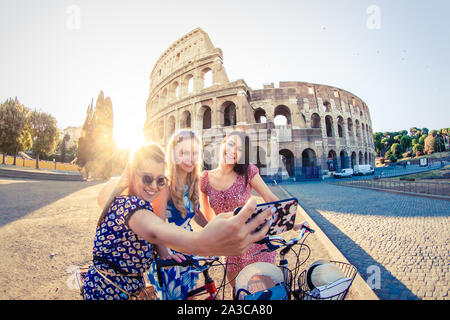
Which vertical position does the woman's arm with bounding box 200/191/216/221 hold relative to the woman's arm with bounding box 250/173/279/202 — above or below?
below

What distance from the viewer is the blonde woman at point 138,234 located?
0.97 meters

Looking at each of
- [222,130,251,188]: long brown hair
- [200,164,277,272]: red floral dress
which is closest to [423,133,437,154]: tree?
[222,130,251,188]: long brown hair

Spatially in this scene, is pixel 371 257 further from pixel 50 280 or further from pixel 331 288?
pixel 50 280

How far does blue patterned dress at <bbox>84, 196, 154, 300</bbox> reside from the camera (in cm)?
123

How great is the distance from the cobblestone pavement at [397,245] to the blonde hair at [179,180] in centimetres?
306

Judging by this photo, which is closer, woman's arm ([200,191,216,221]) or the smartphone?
the smartphone

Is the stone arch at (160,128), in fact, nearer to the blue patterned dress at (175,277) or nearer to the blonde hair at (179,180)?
the blonde hair at (179,180)

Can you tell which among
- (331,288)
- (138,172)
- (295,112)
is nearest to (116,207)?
(138,172)

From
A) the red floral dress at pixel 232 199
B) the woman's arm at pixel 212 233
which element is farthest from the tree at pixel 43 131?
the woman's arm at pixel 212 233

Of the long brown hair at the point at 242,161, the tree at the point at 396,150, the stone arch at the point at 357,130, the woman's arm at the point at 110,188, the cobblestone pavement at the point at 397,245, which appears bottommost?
the cobblestone pavement at the point at 397,245

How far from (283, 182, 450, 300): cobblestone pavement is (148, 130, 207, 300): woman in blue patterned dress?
286cm

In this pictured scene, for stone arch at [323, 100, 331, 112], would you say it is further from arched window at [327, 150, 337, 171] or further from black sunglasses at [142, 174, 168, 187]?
black sunglasses at [142, 174, 168, 187]

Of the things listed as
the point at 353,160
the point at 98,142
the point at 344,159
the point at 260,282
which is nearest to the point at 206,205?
the point at 260,282

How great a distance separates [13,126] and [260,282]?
1444 inches
